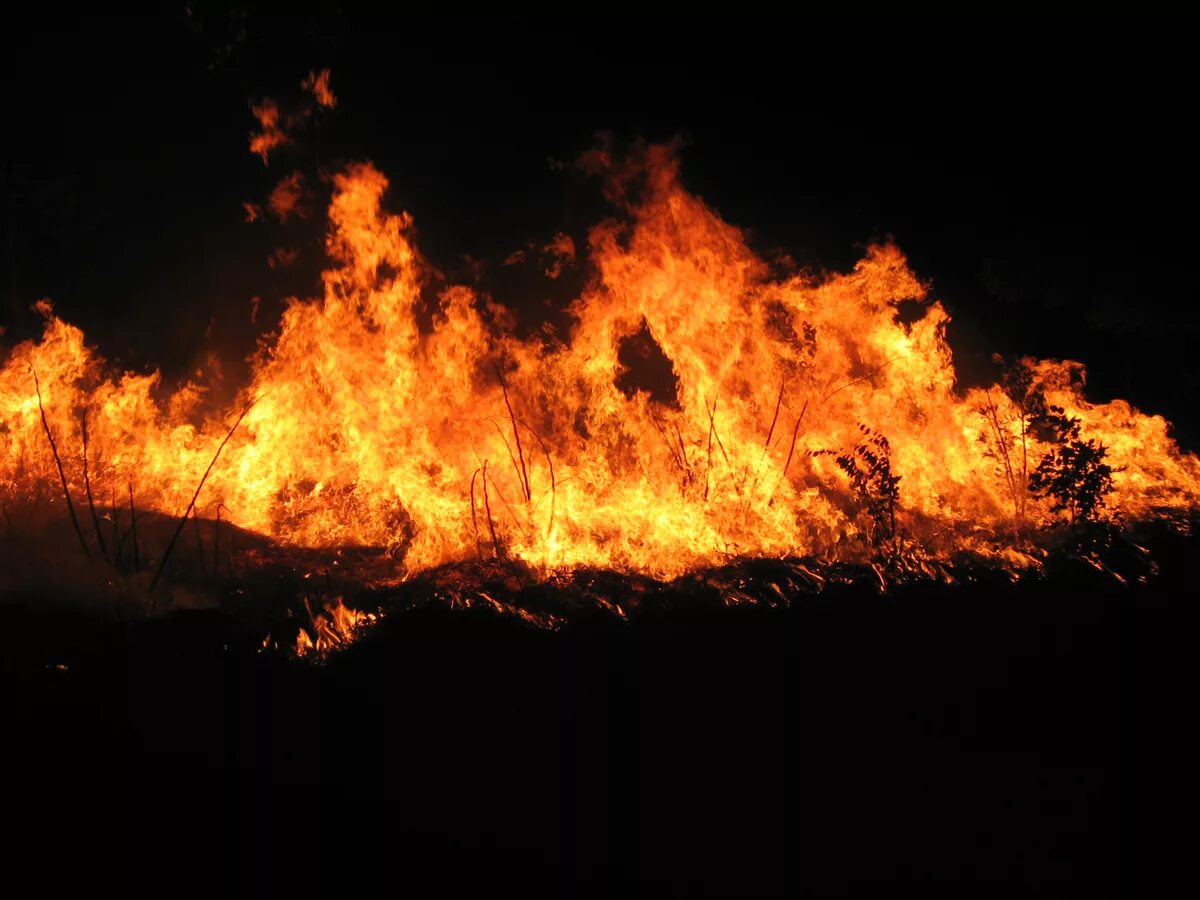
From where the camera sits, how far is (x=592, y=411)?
859cm

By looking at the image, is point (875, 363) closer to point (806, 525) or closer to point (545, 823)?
point (806, 525)

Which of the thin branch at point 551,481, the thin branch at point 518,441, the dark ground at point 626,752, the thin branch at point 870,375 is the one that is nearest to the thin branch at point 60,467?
the dark ground at point 626,752

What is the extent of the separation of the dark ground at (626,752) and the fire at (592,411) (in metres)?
2.25

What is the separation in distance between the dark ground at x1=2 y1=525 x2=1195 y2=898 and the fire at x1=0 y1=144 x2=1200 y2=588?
225cm

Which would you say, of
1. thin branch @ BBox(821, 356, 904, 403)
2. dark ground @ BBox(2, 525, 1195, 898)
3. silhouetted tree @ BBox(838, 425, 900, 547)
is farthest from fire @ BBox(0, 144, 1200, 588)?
dark ground @ BBox(2, 525, 1195, 898)

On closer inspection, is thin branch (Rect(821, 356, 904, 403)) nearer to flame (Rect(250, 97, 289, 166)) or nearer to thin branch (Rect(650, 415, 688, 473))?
thin branch (Rect(650, 415, 688, 473))

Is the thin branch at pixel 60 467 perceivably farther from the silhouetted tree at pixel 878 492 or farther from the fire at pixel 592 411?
the silhouetted tree at pixel 878 492

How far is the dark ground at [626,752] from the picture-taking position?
3299mm

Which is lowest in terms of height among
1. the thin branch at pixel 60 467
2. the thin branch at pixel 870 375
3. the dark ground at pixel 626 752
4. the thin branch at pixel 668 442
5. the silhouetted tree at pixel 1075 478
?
the dark ground at pixel 626 752

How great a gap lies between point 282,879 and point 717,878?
204 centimetres

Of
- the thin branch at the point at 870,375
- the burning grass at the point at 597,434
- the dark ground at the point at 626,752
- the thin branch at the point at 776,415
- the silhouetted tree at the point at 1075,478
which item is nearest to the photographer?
the dark ground at the point at 626,752

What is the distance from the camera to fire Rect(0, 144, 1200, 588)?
7.71 m

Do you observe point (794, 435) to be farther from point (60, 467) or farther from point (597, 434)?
point (60, 467)

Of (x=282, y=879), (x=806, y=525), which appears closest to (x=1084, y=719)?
(x=806, y=525)
